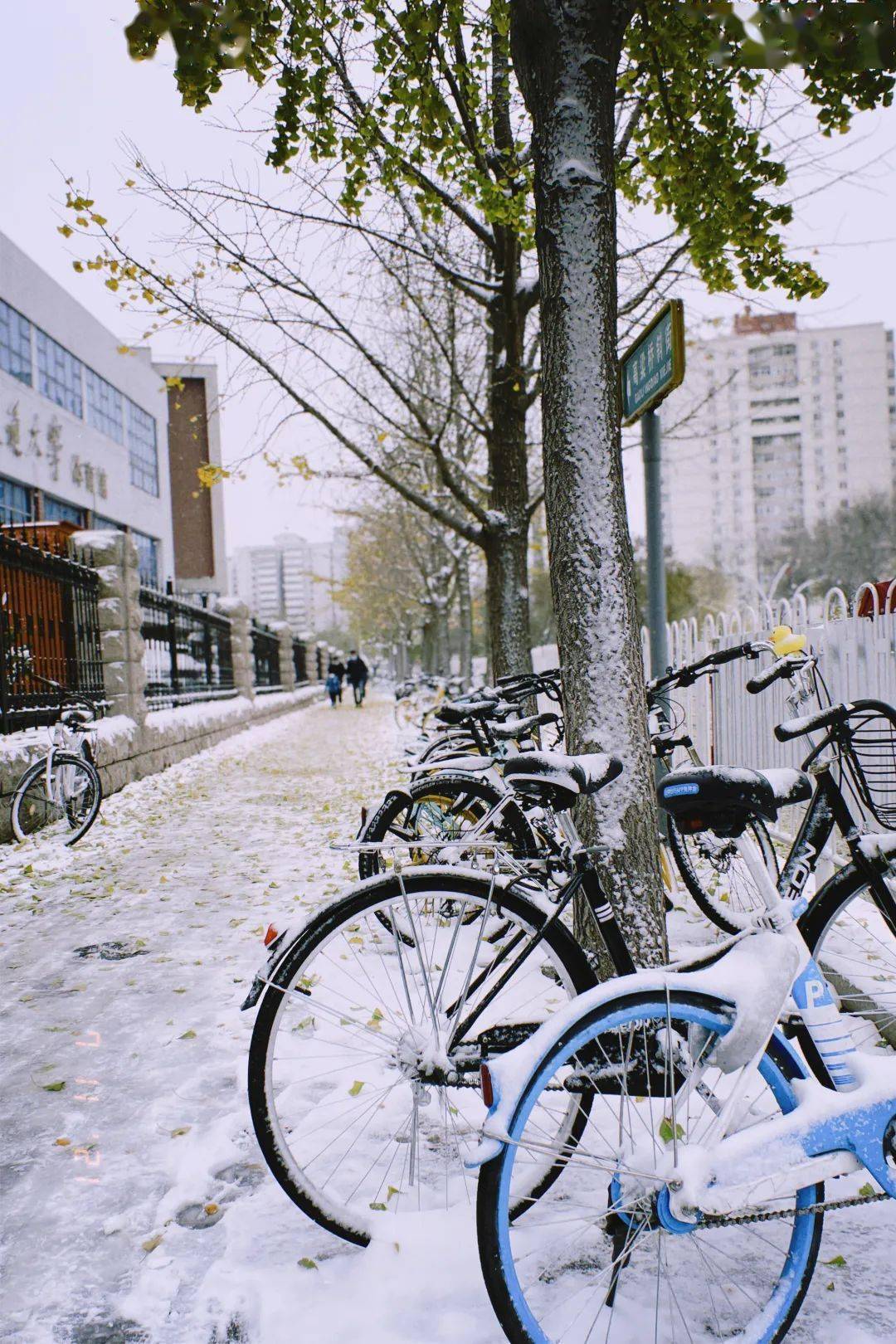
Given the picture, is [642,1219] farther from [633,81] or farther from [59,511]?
[59,511]

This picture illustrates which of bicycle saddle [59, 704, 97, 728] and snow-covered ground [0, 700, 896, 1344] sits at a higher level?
bicycle saddle [59, 704, 97, 728]

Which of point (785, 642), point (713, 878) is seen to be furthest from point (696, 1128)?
point (713, 878)

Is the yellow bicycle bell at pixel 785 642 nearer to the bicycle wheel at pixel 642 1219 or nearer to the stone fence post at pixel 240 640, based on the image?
the bicycle wheel at pixel 642 1219

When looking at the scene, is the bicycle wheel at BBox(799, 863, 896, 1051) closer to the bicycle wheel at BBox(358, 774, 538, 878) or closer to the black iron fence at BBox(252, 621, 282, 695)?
the bicycle wheel at BBox(358, 774, 538, 878)

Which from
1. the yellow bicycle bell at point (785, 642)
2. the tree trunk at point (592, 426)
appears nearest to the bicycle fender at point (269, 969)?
the tree trunk at point (592, 426)

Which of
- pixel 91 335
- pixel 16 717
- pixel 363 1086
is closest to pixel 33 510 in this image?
pixel 91 335

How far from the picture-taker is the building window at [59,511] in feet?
84.6

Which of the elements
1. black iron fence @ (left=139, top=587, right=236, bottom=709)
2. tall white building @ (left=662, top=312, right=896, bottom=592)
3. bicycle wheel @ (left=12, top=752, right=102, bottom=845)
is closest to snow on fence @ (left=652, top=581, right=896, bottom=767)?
bicycle wheel @ (left=12, top=752, right=102, bottom=845)

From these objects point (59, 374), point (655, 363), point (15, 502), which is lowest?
point (655, 363)

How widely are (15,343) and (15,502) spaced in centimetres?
422

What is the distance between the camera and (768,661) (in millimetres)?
6840

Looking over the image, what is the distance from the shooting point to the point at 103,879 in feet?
21.4

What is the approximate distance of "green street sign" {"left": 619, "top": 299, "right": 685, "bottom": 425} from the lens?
12.6 ft

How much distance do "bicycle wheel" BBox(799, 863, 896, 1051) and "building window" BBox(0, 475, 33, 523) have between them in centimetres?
2289
